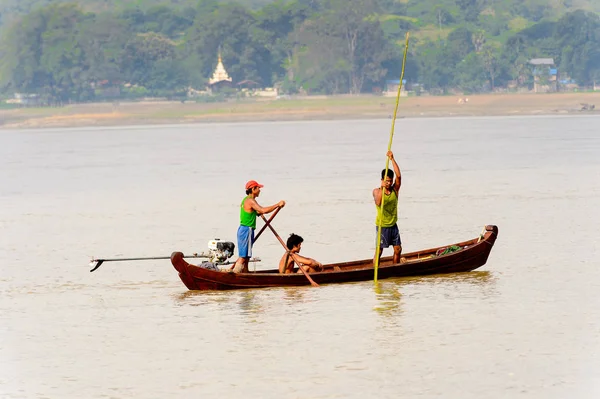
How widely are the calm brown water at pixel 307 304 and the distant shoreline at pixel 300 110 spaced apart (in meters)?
110

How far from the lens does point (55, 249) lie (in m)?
31.3

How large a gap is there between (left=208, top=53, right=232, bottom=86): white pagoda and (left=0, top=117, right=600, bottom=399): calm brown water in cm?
13848

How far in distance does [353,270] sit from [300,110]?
481ft

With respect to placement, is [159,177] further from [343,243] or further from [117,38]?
[117,38]

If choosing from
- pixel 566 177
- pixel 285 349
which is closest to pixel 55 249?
pixel 285 349

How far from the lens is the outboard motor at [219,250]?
74.2ft

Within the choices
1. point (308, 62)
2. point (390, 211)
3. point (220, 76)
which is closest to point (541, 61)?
point (308, 62)

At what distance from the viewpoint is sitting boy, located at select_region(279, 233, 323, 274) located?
73.5 feet

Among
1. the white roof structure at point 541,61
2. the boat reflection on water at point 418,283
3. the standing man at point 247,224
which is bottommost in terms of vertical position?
the white roof structure at point 541,61

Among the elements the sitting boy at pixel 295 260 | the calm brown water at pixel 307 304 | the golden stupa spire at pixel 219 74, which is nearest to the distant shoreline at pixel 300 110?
the golden stupa spire at pixel 219 74

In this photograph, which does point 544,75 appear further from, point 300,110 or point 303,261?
point 303,261

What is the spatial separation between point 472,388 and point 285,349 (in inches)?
135

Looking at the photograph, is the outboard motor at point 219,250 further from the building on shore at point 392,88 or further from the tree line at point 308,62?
the tree line at point 308,62

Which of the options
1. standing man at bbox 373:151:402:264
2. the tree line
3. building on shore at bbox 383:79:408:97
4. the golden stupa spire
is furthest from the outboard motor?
the golden stupa spire
